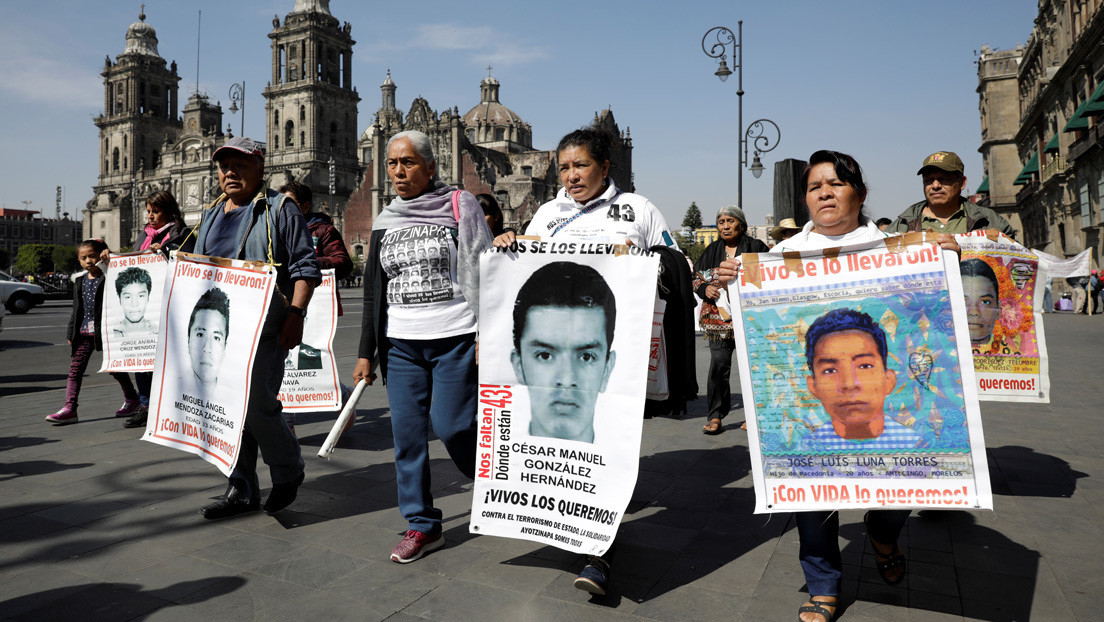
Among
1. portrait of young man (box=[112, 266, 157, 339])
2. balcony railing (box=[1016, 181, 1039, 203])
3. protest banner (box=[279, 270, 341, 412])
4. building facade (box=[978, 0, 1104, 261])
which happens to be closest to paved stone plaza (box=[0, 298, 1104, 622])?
protest banner (box=[279, 270, 341, 412])

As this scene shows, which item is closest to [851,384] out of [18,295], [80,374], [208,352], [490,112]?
[208,352]

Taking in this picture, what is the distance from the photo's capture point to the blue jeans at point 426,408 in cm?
353

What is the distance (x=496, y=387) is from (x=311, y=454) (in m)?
2.96

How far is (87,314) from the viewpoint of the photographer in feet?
23.2

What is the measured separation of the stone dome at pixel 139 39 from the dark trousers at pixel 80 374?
117 metres

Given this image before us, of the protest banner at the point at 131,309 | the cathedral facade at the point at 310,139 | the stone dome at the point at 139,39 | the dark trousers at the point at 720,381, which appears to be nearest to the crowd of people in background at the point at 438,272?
the dark trousers at the point at 720,381

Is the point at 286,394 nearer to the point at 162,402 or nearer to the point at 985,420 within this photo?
the point at 162,402

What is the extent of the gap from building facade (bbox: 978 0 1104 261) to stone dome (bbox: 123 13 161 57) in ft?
348

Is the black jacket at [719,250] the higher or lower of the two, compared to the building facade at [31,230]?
lower

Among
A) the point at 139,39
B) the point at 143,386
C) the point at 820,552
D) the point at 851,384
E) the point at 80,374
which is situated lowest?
the point at 820,552

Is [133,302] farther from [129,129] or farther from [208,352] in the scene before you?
[129,129]

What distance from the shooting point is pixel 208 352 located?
3957 millimetres

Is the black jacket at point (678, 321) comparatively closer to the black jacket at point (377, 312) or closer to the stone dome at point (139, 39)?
the black jacket at point (377, 312)

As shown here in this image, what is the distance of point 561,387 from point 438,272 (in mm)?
915
